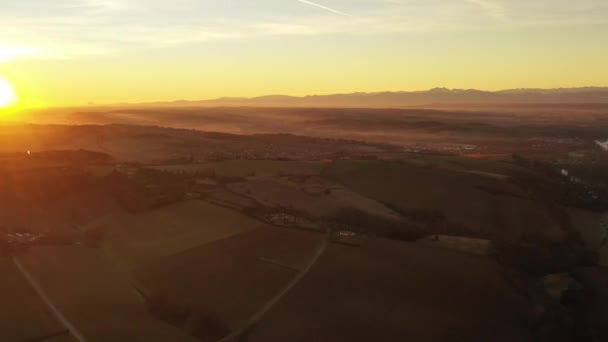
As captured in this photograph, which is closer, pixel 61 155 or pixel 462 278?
pixel 462 278

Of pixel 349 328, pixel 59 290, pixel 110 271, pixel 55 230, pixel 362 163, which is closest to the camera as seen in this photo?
pixel 349 328

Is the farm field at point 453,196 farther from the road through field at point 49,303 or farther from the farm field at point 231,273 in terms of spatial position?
the road through field at point 49,303

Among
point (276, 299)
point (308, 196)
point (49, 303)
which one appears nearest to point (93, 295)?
point (49, 303)

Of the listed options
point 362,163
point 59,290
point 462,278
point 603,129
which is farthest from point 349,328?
point 603,129

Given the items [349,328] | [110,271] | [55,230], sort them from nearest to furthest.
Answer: [349,328]
[110,271]
[55,230]

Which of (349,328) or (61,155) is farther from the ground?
(61,155)

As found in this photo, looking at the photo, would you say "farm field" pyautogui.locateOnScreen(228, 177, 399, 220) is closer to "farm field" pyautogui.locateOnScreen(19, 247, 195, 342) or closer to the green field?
the green field

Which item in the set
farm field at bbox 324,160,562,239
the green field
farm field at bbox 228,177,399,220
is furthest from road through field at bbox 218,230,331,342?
the green field

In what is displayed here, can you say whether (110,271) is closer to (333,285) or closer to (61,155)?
(333,285)
